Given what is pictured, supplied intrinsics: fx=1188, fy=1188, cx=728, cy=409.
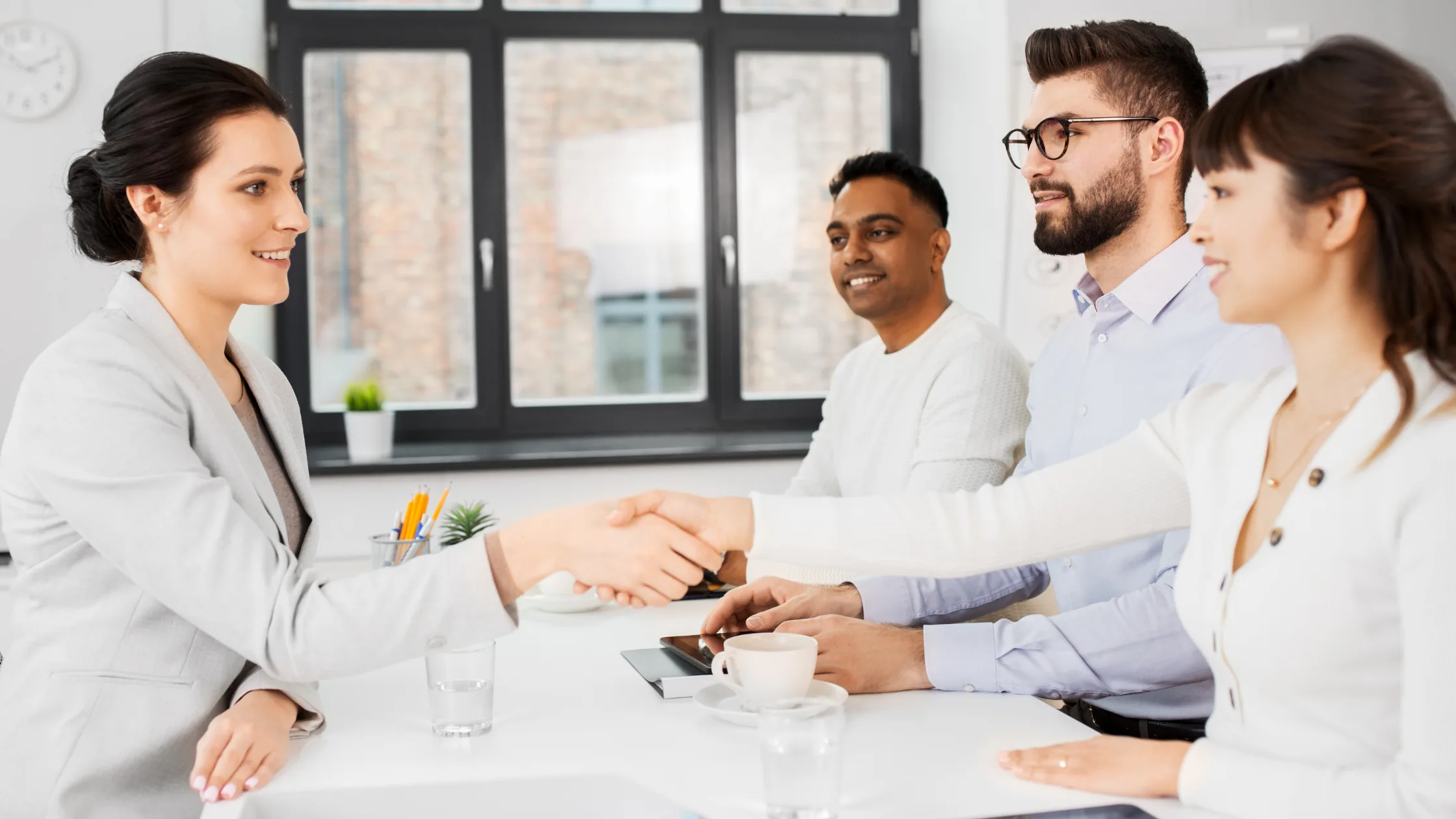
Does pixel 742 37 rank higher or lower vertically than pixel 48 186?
higher

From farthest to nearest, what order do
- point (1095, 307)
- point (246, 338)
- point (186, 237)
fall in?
point (246, 338)
point (1095, 307)
point (186, 237)

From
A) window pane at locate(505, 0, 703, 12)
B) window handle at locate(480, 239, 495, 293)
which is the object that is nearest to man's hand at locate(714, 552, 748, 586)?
window handle at locate(480, 239, 495, 293)

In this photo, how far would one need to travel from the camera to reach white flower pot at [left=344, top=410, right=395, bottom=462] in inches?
132

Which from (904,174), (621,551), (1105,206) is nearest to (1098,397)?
(1105,206)

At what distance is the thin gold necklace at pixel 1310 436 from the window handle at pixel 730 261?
266cm

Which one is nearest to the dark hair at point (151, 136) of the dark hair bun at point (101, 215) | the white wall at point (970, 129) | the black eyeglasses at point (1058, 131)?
the dark hair bun at point (101, 215)

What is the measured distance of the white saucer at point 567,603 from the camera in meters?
1.89

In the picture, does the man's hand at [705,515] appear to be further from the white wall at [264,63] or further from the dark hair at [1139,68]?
the white wall at [264,63]

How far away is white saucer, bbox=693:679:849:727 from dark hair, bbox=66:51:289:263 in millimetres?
925

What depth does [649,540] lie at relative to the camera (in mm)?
1402

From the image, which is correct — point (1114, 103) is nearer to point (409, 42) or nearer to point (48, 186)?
point (409, 42)

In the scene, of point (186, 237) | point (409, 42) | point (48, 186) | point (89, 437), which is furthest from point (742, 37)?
point (89, 437)

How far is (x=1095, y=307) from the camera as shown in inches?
72.9

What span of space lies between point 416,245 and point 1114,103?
2.42m
